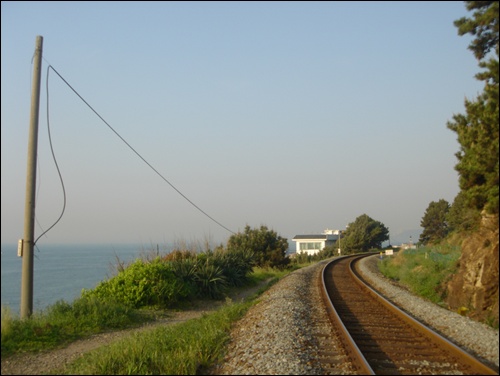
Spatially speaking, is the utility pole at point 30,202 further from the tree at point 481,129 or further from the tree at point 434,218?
the tree at point 434,218

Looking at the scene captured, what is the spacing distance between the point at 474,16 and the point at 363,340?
8620 millimetres

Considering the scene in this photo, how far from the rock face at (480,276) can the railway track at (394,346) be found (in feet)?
5.61

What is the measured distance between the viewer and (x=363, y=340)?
30.6 feet

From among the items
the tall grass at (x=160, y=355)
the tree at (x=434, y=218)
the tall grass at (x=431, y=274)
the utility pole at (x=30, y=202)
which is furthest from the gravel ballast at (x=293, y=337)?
the tree at (x=434, y=218)

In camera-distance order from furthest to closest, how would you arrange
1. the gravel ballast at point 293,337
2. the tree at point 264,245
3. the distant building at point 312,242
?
the distant building at point 312,242 → the tree at point 264,245 → the gravel ballast at point 293,337

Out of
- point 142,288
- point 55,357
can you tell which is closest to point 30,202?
point 55,357

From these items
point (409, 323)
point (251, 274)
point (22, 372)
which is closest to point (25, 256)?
point (22, 372)

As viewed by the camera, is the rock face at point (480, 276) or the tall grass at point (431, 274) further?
the tall grass at point (431, 274)

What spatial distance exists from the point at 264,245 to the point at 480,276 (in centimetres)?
2473

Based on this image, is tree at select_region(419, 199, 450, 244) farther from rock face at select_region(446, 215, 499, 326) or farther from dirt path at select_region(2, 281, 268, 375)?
dirt path at select_region(2, 281, 268, 375)

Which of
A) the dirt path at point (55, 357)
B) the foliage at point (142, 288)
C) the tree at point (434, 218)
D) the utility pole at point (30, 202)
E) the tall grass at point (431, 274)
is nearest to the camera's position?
the dirt path at point (55, 357)

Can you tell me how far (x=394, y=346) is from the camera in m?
8.73

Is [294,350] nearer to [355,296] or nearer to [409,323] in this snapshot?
[409,323]

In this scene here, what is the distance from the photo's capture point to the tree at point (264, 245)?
113 feet
